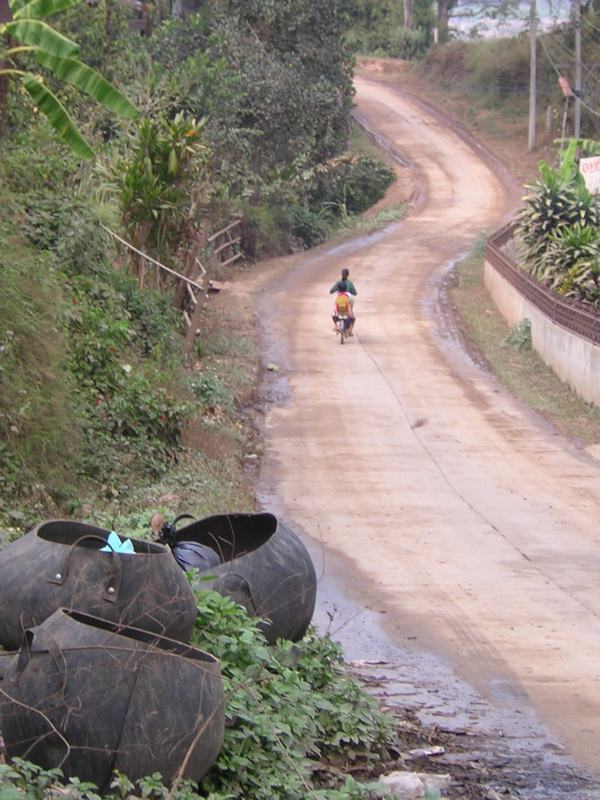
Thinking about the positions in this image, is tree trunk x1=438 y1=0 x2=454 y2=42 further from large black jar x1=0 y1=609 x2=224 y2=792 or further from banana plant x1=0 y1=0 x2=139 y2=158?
large black jar x1=0 y1=609 x2=224 y2=792

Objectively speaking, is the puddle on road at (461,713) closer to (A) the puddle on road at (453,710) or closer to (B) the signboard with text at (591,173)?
(A) the puddle on road at (453,710)

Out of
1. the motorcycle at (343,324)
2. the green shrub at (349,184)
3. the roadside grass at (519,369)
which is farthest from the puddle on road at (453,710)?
the green shrub at (349,184)

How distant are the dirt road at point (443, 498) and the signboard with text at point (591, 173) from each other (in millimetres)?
4936

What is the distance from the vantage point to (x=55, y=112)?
15844 mm

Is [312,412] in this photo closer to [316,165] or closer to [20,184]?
[20,184]

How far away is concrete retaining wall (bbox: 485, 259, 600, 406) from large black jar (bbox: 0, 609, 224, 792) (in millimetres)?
16829

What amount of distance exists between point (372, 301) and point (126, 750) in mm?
26558

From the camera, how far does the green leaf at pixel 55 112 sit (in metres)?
15.7

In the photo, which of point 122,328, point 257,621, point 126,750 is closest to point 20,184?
point 122,328

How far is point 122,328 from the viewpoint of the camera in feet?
56.1

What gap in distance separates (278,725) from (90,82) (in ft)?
36.2

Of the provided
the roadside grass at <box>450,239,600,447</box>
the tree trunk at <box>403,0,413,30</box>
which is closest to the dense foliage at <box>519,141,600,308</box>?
the roadside grass at <box>450,239,600,447</box>

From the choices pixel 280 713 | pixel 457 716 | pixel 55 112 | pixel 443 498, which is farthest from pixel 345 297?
pixel 280 713

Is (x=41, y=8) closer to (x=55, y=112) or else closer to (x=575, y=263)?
(x=55, y=112)
